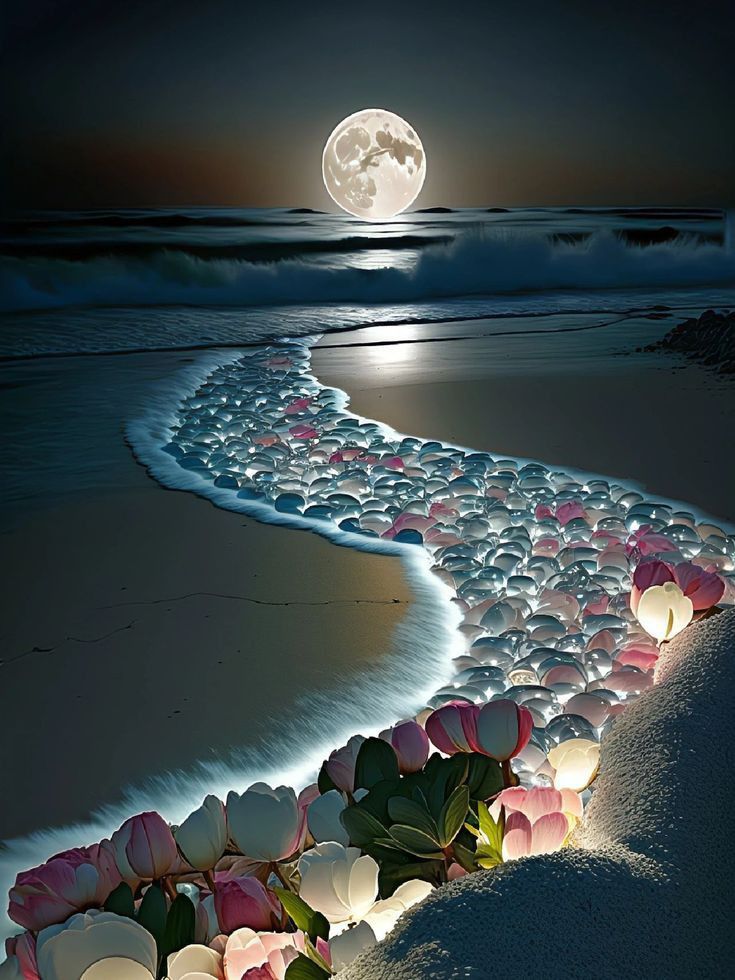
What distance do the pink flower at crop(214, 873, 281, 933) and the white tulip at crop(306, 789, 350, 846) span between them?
0.05 metres

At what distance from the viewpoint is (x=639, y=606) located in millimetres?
645

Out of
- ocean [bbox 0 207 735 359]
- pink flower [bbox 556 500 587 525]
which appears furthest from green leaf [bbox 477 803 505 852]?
ocean [bbox 0 207 735 359]

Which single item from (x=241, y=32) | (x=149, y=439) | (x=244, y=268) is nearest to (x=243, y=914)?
(x=149, y=439)

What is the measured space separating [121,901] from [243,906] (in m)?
0.06

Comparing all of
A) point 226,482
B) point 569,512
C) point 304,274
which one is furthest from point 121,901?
point 304,274

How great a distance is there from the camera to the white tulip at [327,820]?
47 centimetres

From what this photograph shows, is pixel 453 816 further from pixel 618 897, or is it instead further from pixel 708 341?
pixel 708 341

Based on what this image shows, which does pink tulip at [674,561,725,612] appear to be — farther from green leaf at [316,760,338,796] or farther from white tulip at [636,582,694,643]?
green leaf at [316,760,338,796]

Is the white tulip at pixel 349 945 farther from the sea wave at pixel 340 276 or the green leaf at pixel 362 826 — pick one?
the sea wave at pixel 340 276

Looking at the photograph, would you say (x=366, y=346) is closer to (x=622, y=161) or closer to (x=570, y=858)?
(x=570, y=858)

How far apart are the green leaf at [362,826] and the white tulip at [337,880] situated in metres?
0.04

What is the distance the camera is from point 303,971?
37cm

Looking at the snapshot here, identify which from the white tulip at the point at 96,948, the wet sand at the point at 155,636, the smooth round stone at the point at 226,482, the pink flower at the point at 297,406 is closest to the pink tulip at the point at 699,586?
the wet sand at the point at 155,636

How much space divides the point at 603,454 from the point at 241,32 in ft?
24.1
